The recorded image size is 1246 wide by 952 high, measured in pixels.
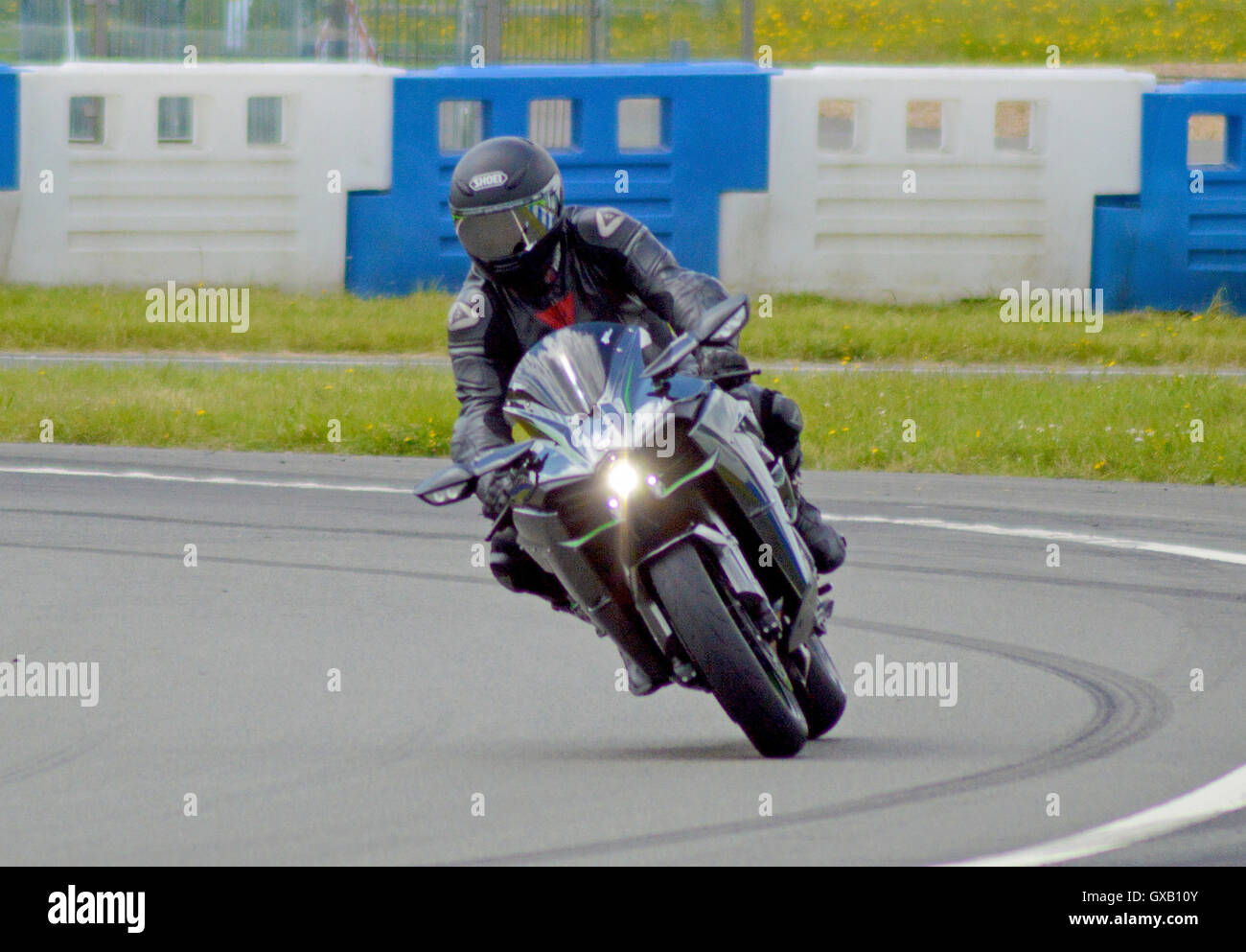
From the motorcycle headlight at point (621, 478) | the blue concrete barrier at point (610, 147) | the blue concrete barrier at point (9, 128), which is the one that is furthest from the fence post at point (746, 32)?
the motorcycle headlight at point (621, 478)

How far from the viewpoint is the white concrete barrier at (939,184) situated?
16.6 meters

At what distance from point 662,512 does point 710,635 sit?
34 centimetres

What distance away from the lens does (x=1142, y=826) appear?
4.75 metres

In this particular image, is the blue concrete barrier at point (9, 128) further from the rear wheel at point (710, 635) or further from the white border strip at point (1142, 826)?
the white border strip at point (1142, 826)

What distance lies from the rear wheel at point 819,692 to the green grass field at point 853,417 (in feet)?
18.6

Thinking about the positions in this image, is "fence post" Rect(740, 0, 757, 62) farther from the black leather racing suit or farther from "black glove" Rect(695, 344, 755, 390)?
"black glove" Rect(695, 344, 755, 390)

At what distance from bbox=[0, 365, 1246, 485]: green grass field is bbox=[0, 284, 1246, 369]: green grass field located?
1706 millimetres

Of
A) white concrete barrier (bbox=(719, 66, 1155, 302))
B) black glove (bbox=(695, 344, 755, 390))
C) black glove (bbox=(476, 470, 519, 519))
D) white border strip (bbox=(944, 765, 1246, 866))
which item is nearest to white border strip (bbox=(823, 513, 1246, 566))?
white border strip (bbox=(944, 765, 1246, 866))

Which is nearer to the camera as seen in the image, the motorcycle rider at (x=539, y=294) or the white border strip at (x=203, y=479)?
the motorcycle rider at (x=539, y=294)

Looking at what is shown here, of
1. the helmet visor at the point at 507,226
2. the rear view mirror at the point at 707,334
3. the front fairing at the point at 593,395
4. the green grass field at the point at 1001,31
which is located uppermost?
the green grass field at the point at 1001,31

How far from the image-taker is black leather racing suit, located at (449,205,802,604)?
5.71 m

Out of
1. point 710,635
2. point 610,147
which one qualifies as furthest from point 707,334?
point 610,147

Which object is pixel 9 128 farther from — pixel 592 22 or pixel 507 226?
pixel 507 226
